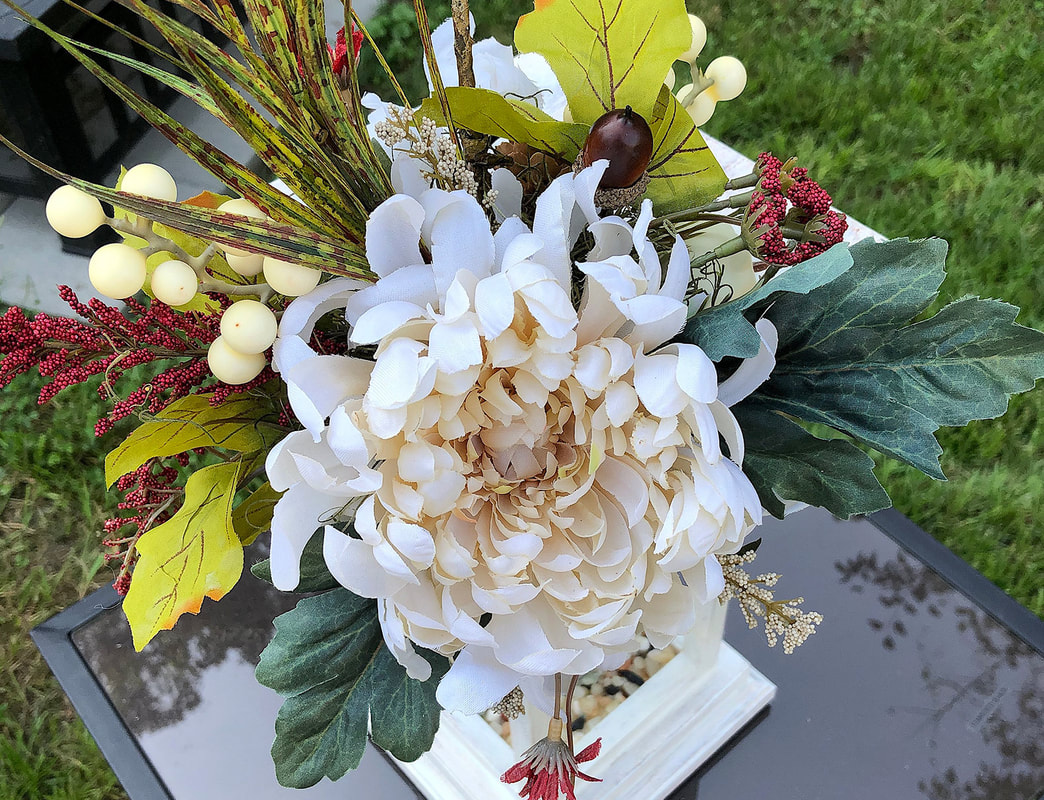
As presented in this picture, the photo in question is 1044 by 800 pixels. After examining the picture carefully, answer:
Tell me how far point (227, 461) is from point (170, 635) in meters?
0.59

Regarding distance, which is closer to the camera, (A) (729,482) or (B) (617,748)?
(A) (729,482)

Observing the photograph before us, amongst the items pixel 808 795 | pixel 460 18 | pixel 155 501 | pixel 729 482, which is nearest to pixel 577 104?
pixel 460 18

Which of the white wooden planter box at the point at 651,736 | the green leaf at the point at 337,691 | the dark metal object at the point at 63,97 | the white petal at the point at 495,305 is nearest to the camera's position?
the white petal at the point at 495,305

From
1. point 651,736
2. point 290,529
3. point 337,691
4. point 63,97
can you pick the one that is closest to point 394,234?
point 290,529

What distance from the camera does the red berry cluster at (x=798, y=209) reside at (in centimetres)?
36

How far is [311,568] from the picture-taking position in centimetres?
43

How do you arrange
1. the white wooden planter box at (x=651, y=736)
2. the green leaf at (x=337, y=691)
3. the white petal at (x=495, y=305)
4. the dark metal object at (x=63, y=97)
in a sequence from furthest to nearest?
1. the dark metal object at (x=63, y=97)
2. the white wooden planter box at (x=651, y=736)
3. the green leaf at (x=337, y=691)
4. the white petal at (x=495, y=305)

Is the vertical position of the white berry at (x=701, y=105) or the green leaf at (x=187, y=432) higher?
the white berry at (x=701, y=105)

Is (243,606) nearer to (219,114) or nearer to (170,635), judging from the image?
(170,635)

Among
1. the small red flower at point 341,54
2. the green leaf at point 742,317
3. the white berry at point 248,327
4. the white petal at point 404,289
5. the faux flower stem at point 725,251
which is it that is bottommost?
the green leaf at point 742,317

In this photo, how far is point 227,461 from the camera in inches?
17.3

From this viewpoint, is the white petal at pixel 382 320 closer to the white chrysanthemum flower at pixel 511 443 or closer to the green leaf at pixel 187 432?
the white chrysanthemum flower at pixel 511 443

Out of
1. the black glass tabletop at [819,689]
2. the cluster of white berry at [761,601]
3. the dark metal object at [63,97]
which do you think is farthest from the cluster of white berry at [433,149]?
the dark metal object at [63,97]

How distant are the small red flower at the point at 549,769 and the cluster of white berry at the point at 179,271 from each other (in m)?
0.25
